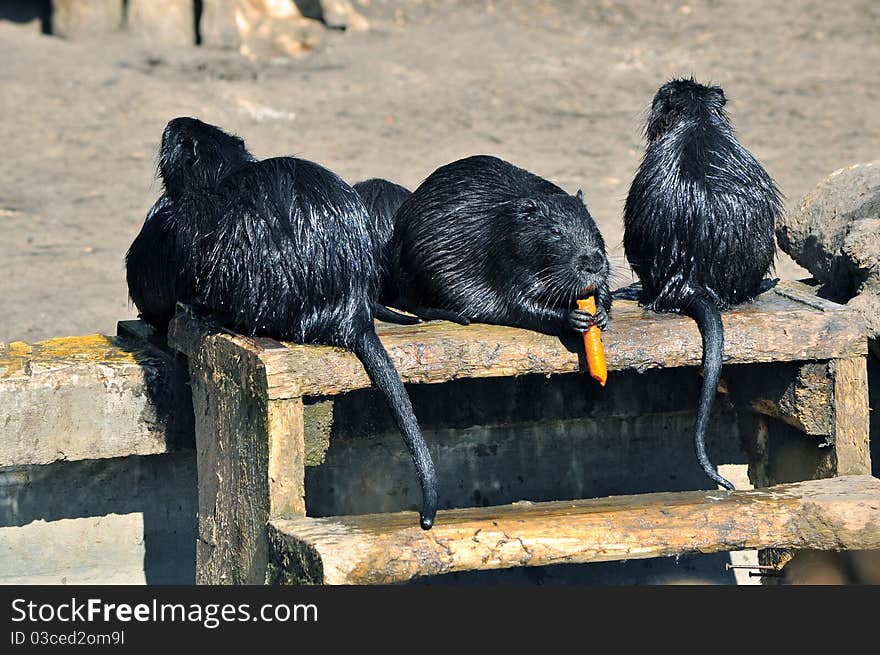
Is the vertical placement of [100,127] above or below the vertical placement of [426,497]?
above

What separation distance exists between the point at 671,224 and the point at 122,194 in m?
4.92

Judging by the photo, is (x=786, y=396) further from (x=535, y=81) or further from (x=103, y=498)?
(x=535, y=81)

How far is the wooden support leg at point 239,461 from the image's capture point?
389 cm

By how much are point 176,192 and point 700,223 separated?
165 cm

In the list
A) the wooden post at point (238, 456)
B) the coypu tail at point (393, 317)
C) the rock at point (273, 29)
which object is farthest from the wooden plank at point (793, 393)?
the rock at point (273, 29)

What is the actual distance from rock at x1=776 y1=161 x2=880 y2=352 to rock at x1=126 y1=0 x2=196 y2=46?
6436 millimetres

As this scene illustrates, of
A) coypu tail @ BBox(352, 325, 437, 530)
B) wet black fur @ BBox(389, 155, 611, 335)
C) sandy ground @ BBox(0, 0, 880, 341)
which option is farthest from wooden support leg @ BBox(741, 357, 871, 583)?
sandy ground @ BBox(0, 0, 880, 341)

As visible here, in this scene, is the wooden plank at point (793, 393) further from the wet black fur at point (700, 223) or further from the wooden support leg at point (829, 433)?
the wet black fur at point (700, 223)

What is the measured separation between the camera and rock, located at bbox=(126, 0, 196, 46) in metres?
10.7

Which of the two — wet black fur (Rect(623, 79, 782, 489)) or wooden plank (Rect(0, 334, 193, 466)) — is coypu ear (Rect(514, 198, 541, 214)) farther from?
wooden plank (Rect(0, 334, 193, 466))

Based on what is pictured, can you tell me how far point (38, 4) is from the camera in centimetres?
1070

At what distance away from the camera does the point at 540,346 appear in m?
4.11

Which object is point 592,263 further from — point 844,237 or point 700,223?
point 844,237

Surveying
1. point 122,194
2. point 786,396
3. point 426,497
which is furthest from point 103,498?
point 122,194
